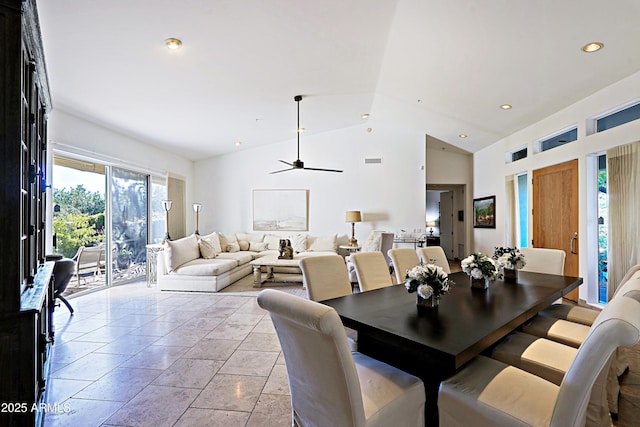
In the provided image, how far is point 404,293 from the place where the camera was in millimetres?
2346

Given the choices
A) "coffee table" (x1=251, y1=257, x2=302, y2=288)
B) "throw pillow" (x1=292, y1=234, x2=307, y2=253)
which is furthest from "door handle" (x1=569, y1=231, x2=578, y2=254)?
"throw pillow" (x1=292, y1=234, x2=307, y2=253)

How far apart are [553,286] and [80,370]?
13.0 feet

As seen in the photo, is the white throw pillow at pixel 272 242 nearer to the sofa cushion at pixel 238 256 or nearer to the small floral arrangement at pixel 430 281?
the sofa cushion at pixel 238 256

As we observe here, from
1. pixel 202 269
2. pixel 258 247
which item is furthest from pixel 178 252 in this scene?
pixel 258 247

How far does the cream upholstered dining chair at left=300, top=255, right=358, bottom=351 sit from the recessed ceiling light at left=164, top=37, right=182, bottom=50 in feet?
8.45

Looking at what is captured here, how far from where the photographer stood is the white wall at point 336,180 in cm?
777

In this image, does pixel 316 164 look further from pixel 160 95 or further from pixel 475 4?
pixel 475 4

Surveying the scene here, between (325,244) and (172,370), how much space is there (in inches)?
202

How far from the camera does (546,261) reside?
11.1 feet

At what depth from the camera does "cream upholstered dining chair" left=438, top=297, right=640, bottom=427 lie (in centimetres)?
113

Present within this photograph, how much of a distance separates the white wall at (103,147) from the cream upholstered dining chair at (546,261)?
6.14m

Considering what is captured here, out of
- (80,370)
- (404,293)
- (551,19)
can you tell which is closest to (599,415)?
A: (404,293)

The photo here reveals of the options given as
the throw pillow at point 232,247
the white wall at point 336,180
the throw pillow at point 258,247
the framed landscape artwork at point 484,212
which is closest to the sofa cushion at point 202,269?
the throw pillow at point 232,247

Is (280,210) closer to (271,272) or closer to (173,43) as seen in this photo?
(271,272)
